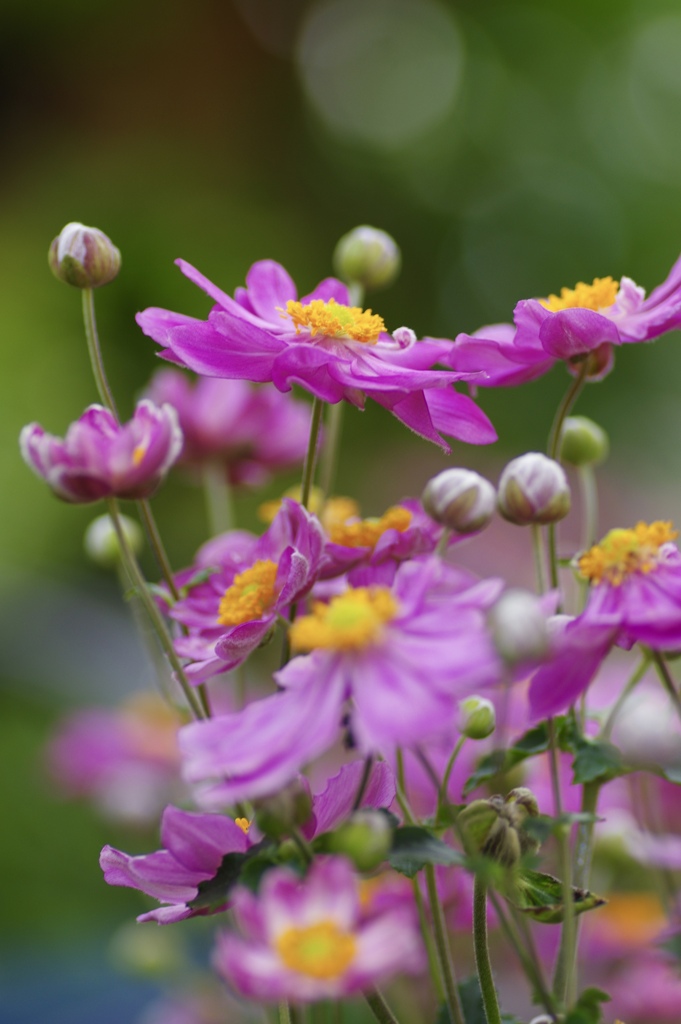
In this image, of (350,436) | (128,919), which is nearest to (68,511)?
(350,436)

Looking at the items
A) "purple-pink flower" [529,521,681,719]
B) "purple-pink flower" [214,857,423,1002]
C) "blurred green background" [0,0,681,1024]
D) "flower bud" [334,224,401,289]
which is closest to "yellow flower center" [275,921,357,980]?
"purple-pink flower" [214,857,423,1002]

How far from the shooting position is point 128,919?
4.70ft

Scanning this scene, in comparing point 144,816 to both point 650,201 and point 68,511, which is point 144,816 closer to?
point 68,511

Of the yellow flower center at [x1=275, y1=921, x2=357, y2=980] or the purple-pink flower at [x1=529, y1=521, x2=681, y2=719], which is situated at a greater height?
the purple-pink flower at [x1=529, y1=521, x2=681, y2=719]

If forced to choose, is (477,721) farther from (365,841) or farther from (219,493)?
(219,493)

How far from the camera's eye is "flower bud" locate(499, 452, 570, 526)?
377 millimetres

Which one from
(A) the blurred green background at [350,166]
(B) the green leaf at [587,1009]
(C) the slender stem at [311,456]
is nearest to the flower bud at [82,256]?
(C) the slender stem at [311,456]

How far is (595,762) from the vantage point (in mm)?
364

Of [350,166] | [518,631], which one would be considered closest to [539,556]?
[518,631]

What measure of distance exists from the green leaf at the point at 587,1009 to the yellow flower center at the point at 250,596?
0.53ft

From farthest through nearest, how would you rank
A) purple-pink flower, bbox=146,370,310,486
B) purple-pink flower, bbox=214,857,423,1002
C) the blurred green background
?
the blurred green background
purple-pink flower, bbox=146,370,310,486
purple-pink flower, bbox=214,857,423,1002

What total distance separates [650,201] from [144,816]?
2498 millimetres

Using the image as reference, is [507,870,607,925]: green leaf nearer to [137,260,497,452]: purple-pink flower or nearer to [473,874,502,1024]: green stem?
[473,874,502,1024]: green stem

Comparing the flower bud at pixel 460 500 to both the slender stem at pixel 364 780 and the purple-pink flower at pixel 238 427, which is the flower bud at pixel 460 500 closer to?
the slender stem at pixel 364 780
